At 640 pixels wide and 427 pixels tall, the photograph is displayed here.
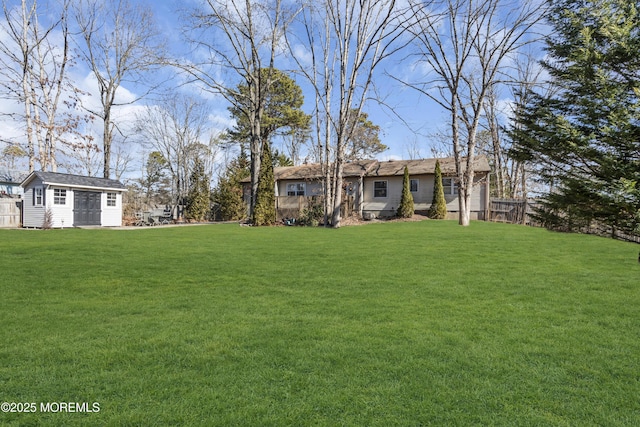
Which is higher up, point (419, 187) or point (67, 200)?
point (419, 187)

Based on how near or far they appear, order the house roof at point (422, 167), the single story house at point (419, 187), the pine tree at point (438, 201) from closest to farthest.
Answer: the pine tree at point (438, 201), the single story house at point (419, 187), the house roof at point (422, 167)

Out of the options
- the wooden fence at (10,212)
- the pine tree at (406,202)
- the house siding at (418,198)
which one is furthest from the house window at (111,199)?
the pine tree at (406,202)

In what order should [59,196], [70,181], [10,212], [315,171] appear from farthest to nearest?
[315,171] → [10,212] → [70,181] → [59,196]

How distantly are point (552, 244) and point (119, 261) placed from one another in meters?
11.3

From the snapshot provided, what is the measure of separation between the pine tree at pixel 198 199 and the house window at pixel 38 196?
9401mm

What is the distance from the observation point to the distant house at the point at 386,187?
21516mm

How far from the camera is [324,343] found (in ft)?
11.8

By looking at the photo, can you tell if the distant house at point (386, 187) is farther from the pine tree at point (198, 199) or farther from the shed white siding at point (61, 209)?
the shed white siding at point (61, 209)

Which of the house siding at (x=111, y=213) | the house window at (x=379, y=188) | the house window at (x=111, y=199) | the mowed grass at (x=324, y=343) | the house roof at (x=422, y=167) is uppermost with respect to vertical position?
the house roof at (x=422, y=167)

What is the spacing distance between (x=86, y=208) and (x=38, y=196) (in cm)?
226

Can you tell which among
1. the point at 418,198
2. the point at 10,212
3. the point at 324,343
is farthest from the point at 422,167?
the point at 10,212

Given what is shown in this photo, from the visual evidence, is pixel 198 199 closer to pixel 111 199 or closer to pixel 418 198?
pixel 111 199

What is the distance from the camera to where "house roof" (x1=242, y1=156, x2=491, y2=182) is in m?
22.2

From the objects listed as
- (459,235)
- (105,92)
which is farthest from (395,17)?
(105,92)
